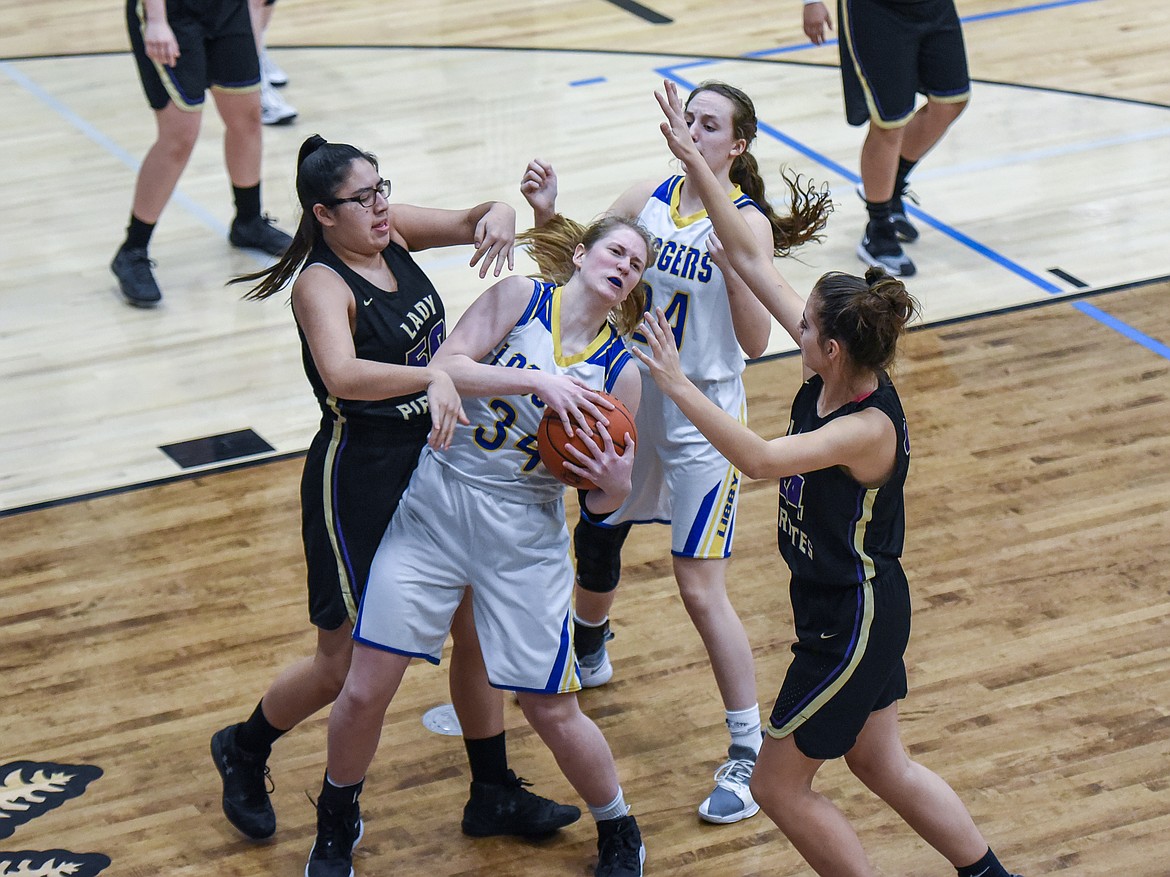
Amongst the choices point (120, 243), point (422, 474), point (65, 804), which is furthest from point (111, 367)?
point (422, 474)

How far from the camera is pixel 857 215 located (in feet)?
24.5

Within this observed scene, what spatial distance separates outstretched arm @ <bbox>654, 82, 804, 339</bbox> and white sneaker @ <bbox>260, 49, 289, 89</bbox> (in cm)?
560

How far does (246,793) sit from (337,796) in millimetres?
336

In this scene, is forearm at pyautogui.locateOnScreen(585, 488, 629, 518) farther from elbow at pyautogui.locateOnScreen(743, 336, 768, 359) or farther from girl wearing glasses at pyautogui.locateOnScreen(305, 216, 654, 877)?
elbow at pyautogui.locateOnScreen(743, 336, 768, 359)

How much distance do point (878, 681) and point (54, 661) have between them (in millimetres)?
2380

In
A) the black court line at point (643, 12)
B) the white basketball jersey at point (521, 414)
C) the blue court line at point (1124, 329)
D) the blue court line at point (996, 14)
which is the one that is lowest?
the blue court line at point (1124, 329)

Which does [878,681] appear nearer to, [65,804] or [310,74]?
[65,804]

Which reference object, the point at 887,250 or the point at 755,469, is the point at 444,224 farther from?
the point at 887,250

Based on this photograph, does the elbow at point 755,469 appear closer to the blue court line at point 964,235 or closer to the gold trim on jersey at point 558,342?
the gold trim on jersey at point 558,342

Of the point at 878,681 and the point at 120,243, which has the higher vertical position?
the point at 878,681

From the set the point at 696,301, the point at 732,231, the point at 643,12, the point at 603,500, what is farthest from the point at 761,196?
the point at 643,12

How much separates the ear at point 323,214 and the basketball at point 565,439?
0.63 meters

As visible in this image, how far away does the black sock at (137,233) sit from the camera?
6.69m

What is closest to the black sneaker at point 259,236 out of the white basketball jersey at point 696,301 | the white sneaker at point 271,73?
the white sneaker at point 271,73
